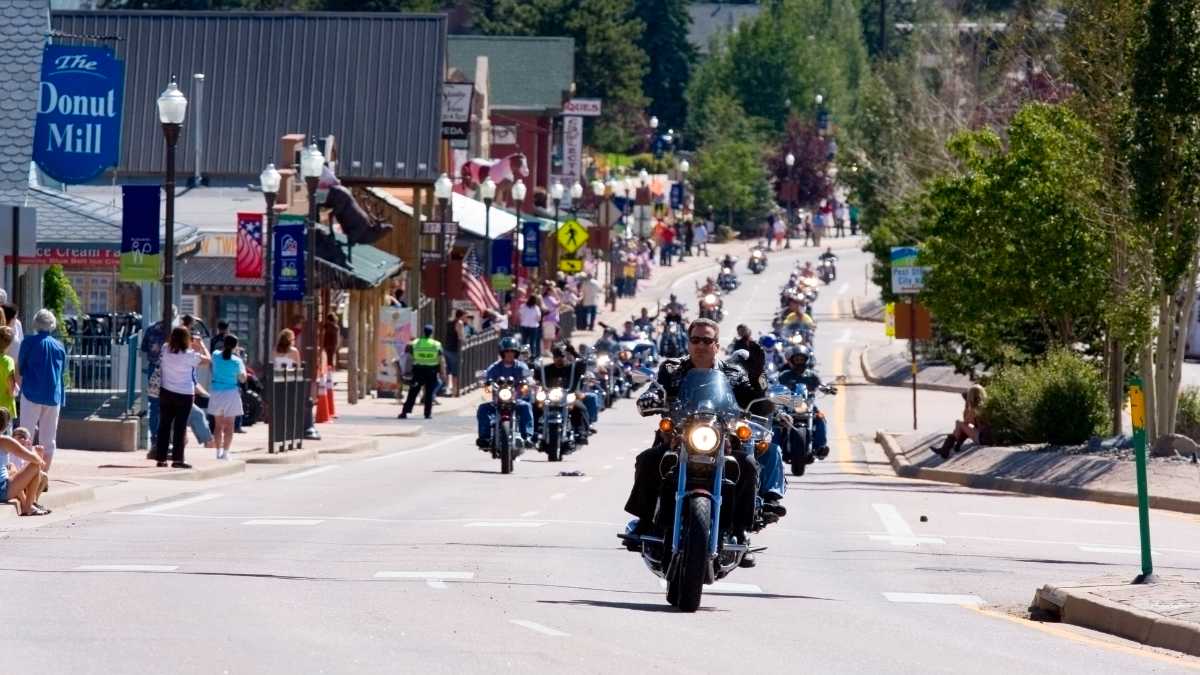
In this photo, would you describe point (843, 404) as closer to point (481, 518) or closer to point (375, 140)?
point (375, 140)

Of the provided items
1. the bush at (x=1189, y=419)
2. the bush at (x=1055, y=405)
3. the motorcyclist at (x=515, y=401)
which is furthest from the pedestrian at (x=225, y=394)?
the bush at (x=1189, y=419)

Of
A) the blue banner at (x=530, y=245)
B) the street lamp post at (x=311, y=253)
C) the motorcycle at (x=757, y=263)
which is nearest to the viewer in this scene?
the street lamp post at (x=311, y=253)

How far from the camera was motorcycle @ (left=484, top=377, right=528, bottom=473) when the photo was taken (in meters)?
29.4

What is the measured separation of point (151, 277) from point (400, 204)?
1251 inches

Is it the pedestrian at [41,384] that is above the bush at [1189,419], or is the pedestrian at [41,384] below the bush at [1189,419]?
above

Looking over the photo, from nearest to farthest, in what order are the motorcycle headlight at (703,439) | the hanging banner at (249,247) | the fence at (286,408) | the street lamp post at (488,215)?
the motorcycle headlight at (703,439), the fence at (286,408), the hanging banner at (249,247), the street lamp post at (488,215)

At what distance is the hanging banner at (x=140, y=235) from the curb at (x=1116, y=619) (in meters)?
16.4

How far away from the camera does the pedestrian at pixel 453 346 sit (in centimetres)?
4978

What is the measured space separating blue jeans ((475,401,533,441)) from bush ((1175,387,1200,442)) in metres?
9.15

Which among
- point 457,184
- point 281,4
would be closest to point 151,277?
point 457,184

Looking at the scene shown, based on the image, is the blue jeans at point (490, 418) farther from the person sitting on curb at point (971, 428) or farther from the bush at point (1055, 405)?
the bush at point (1055, 405)

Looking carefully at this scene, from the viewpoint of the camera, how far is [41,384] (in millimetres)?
22281

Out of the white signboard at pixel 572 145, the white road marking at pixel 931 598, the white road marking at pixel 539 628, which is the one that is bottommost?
the white road marking at pixel 931 598

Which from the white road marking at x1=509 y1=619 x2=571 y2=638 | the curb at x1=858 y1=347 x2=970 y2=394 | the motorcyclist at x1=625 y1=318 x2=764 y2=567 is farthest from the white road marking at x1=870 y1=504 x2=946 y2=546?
the curb at x1=858 y1=347 x2=970 y2=394
